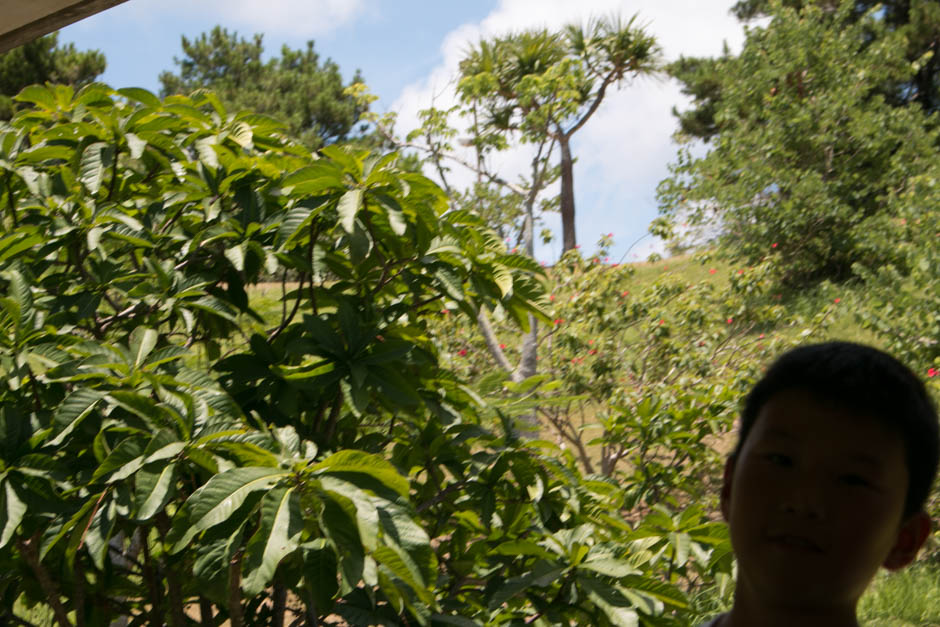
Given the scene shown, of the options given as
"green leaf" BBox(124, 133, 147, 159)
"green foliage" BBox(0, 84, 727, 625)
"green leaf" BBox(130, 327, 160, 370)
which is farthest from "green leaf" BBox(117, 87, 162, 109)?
"green leaf" BBox(130, 327, 160, 370)

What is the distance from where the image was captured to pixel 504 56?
7926 mm

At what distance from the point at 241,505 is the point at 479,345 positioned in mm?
4667

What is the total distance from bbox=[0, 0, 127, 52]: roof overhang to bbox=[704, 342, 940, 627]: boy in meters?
1.53

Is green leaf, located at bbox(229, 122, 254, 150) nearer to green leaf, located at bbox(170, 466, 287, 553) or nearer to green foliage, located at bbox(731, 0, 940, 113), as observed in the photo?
green leaf, located at bbox(170, 466, 287, 553)

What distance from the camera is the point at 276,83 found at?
21.7 metres

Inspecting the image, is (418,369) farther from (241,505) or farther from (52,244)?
(52,244)

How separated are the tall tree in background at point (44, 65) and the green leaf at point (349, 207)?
41.6 ft

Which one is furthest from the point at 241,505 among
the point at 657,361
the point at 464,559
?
the point at 657,361

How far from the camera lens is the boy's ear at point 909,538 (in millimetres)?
766

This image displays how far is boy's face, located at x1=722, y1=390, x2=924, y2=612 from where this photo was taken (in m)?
0.69

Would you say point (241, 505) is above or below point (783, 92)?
below

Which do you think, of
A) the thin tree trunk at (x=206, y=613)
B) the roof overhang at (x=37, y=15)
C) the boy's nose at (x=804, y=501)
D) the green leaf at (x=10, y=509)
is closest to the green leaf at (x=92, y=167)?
the roof overhang at (x=37, y=15)

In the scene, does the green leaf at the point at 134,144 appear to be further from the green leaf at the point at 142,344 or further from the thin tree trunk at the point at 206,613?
the thin tree trunk at the point at 206,613

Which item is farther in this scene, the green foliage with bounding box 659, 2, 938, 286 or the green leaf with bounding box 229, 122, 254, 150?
the green foliage with bounding box 659, 2, 938, 286
